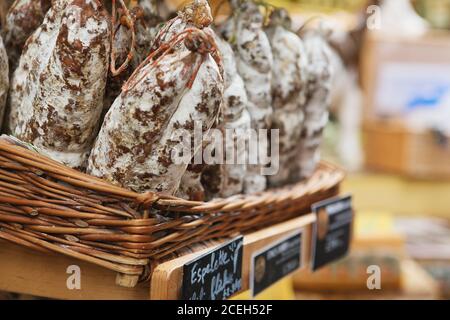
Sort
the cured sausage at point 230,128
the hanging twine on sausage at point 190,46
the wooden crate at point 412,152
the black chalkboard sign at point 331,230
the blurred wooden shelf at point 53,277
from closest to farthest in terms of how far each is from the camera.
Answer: the hanging twine on sausage at point 190,46 → the blurred wooden shelf at point 53,277 → the cured sausage at point 230,128 → the black chalkboard sign at point 331,230 → the wooden crate at point 412,152

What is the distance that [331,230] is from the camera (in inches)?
62.1

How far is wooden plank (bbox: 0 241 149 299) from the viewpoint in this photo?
107cm

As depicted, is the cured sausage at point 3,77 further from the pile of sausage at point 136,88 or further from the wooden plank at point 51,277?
the wooden plank at point 51,277

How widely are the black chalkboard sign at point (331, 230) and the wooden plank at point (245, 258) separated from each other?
3 centimetres

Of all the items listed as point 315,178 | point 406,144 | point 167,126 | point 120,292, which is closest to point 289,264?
point 315,178

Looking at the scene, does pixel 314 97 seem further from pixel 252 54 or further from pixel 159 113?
pixel 159 113

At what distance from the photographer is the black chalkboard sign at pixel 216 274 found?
3.30 feet

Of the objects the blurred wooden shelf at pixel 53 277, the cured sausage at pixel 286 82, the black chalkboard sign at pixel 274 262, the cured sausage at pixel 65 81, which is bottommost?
the blurred wooden shelf at pixel 53 277

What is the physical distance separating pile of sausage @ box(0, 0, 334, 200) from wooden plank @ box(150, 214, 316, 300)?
0.11 m

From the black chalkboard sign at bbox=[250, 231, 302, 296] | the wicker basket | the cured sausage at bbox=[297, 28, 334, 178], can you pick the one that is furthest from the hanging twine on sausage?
the cured sausage at bbox=[297, 28, 334, 178]

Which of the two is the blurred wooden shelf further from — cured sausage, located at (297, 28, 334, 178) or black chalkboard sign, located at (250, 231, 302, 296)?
cured sausage, located at (297, 28, 334, 178)

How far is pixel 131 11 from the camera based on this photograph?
111 cm

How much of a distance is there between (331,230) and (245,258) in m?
0.41

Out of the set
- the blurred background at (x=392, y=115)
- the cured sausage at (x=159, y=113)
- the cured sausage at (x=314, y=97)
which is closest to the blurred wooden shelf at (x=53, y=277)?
the cured sausage at (x=159, y=113)
